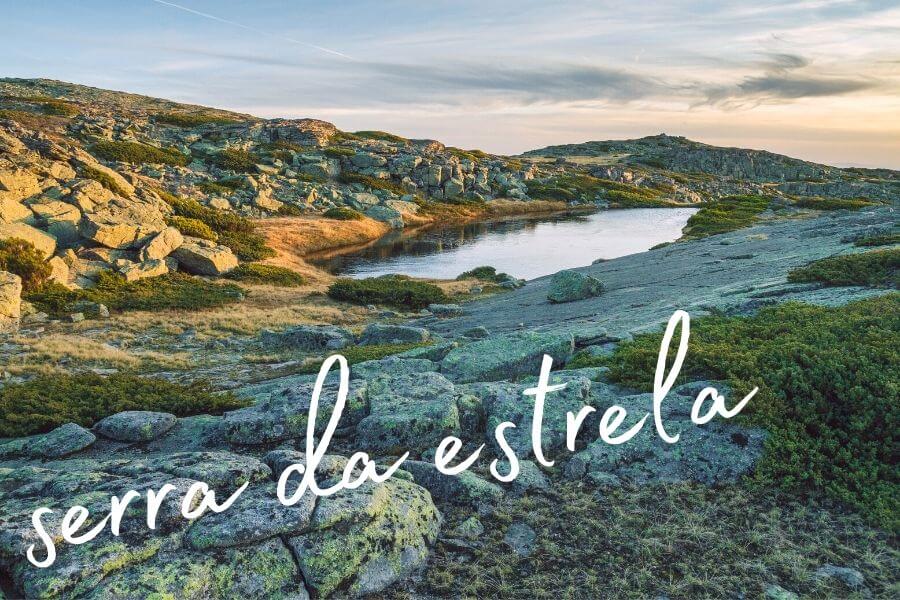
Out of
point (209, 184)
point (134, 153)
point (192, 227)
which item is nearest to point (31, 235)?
point (192, 227)

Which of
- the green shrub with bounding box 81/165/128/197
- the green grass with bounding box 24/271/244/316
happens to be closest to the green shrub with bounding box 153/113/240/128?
the green shrub with bounding box 81/165/128/197

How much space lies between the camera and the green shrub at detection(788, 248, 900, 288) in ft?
55.8

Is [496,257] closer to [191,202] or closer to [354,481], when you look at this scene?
[191,202]

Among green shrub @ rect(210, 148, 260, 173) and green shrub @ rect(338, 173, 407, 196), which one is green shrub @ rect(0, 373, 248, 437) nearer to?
green shrub @ rect(210, 148, 260, 173)

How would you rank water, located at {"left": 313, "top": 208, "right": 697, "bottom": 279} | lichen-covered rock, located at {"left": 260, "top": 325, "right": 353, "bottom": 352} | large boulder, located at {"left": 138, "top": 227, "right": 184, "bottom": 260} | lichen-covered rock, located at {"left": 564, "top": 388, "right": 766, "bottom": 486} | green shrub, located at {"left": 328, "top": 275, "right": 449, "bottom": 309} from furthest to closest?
water, located at {"left": 313, "top": 208, "right": 697, "bottom": 279} → large boulder, located at {"left": 138, "top": 227, "right": 184, "bottom": 260} → green shrub, located at {"left": 328, "top": 275, "right": 449, "bottom": 309} → lichen-covered rock, located at {"left": 260, "top": 325, "right": 353, "bottom": 352} → lichen-covered rock, located at {"left": 564, "top": 388, "right": 766, "bottom": 486}

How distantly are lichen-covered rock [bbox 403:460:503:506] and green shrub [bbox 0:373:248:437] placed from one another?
5.88 m

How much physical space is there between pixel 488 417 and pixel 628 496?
2.97 metres

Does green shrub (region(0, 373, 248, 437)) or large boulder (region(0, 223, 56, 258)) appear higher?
large boulder (region(0, 223, 56, 258))

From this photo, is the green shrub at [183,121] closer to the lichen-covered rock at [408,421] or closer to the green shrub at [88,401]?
the green shrub at [88,401]

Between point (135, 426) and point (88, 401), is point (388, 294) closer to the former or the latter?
point (88, 401)

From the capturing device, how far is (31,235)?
30.5 m

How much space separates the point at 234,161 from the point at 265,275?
42.7 meters

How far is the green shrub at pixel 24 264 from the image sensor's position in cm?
2734

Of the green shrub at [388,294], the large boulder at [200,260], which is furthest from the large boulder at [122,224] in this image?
the green shrub at [388,294]
